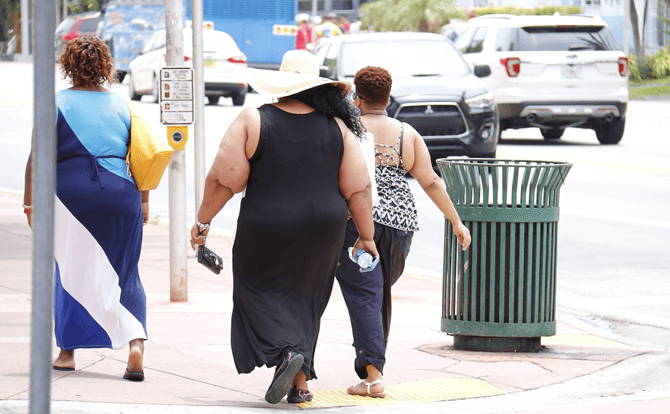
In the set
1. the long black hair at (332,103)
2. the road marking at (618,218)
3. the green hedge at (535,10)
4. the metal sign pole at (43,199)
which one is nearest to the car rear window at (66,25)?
the green hedge at (535,10)

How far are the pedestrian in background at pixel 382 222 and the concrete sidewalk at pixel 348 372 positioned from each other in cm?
28

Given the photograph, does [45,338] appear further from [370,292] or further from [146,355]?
[146,355]

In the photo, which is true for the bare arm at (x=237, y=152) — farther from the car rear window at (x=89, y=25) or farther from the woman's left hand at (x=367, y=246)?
the car rear window at (x=89, y=25)

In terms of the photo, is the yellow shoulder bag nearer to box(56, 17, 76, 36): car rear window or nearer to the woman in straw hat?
the woman in straw hat

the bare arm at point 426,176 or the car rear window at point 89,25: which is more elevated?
the bare arm at point 426,176

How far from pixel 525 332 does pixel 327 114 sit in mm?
2197

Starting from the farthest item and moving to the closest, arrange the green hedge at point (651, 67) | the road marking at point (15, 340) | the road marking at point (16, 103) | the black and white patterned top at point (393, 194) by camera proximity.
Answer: the green hedge at point (651, 67), the road marking at point (16, 103), the road marking at point (15, 340), the black and white patterned top at point (393, 194)

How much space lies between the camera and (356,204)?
5445 mm

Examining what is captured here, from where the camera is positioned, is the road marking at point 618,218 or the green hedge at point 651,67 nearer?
the road marking at point 618,218

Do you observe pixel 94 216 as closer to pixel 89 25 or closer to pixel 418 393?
pixel 418 393

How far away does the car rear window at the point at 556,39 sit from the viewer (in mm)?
19641

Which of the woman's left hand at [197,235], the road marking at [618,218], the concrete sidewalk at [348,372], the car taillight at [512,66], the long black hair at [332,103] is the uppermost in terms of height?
the long black hair at [332,103]

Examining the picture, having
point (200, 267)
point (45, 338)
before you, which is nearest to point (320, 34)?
point (200, 267)

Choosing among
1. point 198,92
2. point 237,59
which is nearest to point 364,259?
point 198,92
